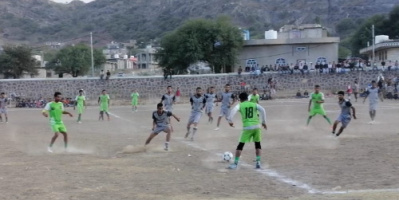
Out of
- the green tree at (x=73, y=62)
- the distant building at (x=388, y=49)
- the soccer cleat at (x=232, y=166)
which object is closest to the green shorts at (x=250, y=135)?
the soccer cleat at (x=232, y=166)

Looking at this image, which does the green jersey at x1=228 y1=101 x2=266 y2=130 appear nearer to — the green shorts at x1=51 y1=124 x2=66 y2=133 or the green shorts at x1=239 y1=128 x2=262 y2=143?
the green shorts at x1=239 y1=128 x2=262 y2=143

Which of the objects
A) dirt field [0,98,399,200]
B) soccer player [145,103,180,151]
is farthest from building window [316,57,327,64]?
soccer player [145,103,180,151]

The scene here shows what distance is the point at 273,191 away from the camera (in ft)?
32.4

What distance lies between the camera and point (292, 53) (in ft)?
214

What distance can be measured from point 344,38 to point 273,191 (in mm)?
124991

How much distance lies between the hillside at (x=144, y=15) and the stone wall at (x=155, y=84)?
79940mm

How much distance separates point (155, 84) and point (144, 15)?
124133mm

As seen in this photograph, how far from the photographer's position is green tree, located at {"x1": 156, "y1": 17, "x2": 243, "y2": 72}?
66062 millimetres

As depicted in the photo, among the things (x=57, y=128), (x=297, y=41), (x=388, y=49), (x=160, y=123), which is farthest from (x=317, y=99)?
(x=297, y=41)

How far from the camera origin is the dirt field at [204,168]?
988cm

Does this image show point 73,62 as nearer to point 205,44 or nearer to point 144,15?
point 205,44

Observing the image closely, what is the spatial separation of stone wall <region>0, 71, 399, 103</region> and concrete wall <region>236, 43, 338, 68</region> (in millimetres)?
7665

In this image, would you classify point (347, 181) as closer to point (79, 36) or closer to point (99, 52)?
point (99, 52)

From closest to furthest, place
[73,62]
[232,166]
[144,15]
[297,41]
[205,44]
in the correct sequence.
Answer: [232,166] → [297,41] → [205,44] → [73,62] → [144,15]
